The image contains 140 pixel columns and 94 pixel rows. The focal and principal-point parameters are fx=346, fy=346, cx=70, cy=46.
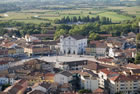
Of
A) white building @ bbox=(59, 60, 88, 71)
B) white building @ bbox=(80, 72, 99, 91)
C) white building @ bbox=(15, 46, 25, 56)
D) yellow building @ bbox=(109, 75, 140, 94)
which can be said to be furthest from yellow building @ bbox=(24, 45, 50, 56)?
yellow building @ bbox=(109, 75, 140, 94)

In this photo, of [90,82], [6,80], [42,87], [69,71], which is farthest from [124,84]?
[6,80]

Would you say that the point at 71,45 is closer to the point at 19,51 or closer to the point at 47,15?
the point at 19,51

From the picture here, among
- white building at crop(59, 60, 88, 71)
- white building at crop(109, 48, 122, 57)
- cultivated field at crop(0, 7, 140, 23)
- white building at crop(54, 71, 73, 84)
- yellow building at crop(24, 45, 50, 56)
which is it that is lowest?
cultivated field at crop(0, 7, 140, 23)

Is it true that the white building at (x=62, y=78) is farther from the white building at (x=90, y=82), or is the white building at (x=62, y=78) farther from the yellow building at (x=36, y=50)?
the yellow building at (x=36, y=50)

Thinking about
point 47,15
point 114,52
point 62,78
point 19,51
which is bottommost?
point 47,15

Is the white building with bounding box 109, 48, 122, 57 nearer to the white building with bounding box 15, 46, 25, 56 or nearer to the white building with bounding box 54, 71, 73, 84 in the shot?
the white building with bounding box 15, 46, 25, 56

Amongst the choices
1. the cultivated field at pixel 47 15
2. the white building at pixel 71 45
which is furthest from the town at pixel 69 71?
the cultivated field at pixel 47 15

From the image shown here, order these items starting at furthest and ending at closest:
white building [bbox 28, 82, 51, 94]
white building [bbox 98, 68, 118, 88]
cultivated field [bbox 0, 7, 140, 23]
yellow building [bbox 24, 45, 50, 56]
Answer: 1. cultivated field [bbox 0, 7, 140, 23]
2. yellow building [bbox 24, 45, 50, 56]
3. white building [bbox 98, 68, 118, 88]
4. white building [bbox 28, 82, 51, 94]

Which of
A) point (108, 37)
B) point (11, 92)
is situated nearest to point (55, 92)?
Answer: point (11, 92)

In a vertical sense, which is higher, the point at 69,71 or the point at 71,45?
the point at 69,71
